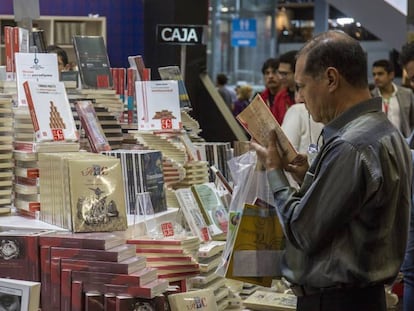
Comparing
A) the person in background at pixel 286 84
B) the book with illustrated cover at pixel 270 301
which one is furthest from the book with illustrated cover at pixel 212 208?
the person in background at pixel 286 84

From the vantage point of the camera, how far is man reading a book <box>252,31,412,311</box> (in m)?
2.12

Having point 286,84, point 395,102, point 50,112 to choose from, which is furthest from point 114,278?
point 395,102

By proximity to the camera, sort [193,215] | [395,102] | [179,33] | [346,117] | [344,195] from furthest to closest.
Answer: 1. [395,102]
2. [179,33]
3. [193,215]
4. [346,117]
5. [344,195]

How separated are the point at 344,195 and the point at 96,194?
960mm

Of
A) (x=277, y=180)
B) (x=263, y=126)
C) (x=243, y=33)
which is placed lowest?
(x=277, y=180)

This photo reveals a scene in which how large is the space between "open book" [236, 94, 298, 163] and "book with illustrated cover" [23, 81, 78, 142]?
83cm

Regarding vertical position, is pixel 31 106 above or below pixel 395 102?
above

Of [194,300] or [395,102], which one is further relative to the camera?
[395,102]

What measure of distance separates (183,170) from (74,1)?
22.9ft

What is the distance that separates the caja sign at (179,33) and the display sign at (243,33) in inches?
598

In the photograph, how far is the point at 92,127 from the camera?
3266 millimetres

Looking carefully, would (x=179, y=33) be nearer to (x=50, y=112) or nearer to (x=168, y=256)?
(x=50, y=112)

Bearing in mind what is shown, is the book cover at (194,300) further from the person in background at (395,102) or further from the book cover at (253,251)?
the person in background at (395,102)

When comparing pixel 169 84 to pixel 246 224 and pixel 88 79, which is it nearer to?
pixel 88 79
